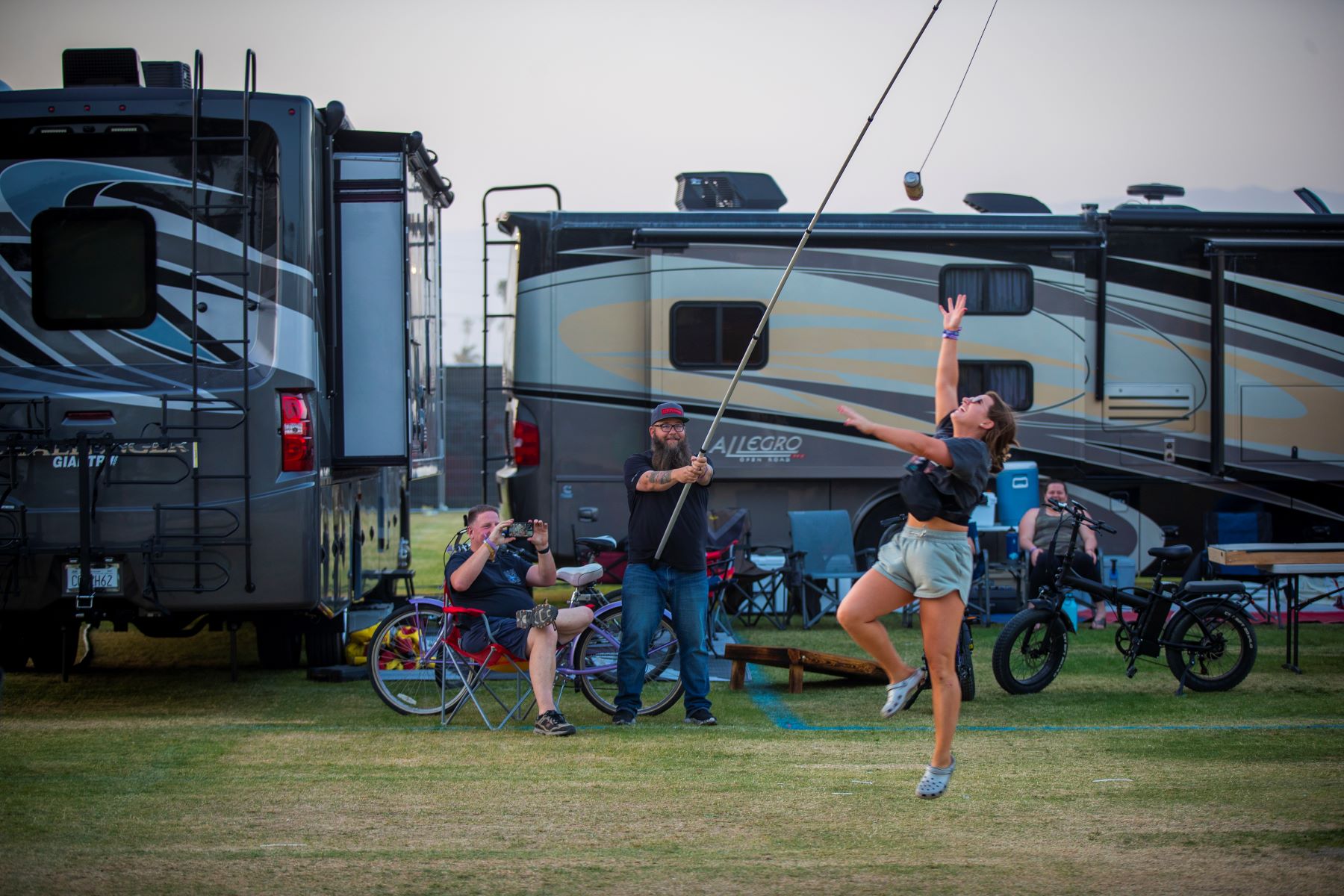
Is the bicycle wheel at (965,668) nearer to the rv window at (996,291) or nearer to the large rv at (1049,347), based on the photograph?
the large rv at (1049,347)

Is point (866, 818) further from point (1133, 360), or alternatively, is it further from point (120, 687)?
point (1133, 360)

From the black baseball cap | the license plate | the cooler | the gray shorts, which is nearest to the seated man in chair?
the black baseball cap

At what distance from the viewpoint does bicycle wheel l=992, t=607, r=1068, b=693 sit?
826 centimetres

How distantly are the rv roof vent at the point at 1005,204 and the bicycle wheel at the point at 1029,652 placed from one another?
5.10 m

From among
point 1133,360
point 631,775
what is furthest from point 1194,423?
point 631,775

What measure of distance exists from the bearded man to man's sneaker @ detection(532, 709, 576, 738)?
463mm

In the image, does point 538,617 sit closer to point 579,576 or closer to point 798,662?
point 579,576

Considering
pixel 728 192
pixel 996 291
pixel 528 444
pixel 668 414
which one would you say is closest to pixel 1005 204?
pixel 996 291

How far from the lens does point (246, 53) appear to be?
7500mm

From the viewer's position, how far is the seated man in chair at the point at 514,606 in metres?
7.15

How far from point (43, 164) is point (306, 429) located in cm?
198

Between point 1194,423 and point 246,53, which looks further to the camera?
point 1194,423

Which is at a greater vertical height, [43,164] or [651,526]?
[43,164]

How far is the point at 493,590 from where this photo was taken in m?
7.38
